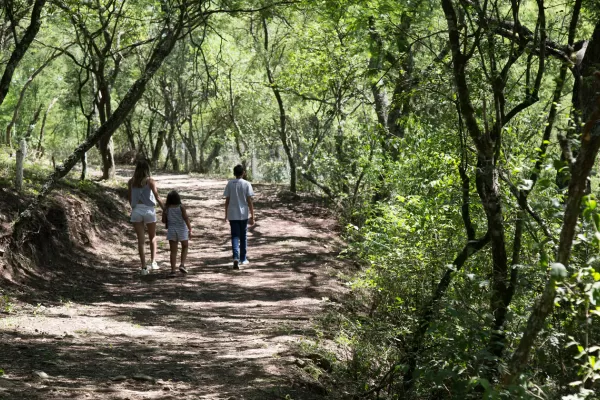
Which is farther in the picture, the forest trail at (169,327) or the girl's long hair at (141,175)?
the girl's long hair at (141,175)

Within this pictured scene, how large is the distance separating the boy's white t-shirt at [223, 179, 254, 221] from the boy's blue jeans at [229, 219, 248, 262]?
0.50ft

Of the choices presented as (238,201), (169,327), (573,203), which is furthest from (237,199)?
(573,203)

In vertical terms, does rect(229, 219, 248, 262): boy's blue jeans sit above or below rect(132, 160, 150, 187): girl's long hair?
below

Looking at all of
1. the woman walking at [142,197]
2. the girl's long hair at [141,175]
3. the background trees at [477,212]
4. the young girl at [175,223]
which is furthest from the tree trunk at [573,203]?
the young girl at [175,223]

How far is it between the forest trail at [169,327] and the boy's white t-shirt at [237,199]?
1.11m

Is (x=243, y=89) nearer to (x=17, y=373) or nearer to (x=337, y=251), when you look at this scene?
(x=337, y=251)

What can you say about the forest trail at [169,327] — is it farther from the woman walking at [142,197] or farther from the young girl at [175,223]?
the woman walking at [142,197]

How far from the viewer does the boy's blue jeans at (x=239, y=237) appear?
500 inches

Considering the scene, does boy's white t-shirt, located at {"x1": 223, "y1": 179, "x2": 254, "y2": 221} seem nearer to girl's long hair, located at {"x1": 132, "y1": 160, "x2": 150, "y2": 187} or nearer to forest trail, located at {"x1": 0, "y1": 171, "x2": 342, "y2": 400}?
forest trail, located at {"x1": 0, "y1": 171, "x2": 342, "y2": 400}

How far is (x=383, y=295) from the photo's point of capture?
31.4 feet

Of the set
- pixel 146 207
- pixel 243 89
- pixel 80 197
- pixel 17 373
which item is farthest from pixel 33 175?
pixel 243 89

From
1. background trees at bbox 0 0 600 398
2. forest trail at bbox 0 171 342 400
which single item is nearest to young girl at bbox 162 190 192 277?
forest trail at bbox 0 171 342 400

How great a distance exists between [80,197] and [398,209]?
25.2 ft

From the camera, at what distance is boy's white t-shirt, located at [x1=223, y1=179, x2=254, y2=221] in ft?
40.9
